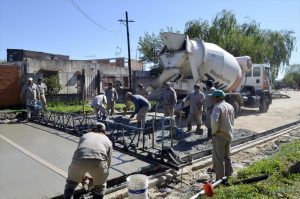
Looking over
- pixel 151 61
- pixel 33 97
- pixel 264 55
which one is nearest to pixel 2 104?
pixel 33 97

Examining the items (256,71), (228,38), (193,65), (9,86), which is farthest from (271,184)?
(228,38)

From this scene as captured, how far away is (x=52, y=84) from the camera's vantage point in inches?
727

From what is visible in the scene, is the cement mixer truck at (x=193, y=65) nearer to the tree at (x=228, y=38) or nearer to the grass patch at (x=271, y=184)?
the grass patch at (x=271, y=184)

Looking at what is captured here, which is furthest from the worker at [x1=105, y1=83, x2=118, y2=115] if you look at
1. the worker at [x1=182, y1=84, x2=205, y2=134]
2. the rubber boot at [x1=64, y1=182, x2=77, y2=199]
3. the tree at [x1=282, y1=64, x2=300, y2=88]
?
the tree at [x1=282, y1=64, x2=300, y2=88]

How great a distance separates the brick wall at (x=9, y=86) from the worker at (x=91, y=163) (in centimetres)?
1293

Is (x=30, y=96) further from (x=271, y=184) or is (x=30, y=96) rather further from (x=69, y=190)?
(x=271, y=184)

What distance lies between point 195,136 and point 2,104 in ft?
35.9

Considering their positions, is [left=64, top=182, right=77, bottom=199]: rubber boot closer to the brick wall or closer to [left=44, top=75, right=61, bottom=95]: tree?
the brick wall

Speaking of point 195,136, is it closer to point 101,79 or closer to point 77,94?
point 77,94

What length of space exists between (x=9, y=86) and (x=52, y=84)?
2.83 m

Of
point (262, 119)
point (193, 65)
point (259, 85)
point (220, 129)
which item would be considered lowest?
point (262, 119)

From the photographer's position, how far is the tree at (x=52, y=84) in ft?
60.2

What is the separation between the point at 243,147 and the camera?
8.64m

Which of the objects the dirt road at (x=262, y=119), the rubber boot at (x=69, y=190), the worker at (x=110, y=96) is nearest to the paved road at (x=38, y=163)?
the rubber boot at (x=69, y=190)
